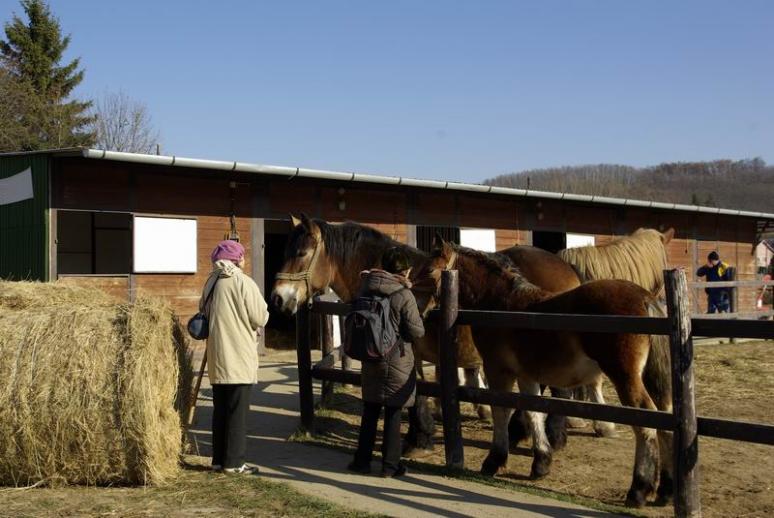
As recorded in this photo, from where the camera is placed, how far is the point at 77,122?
33.3m

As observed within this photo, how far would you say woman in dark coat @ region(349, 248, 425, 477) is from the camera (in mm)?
5312

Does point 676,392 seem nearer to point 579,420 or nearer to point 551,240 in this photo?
point 579,420

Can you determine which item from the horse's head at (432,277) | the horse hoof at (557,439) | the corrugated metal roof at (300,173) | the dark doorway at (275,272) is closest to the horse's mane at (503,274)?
the horse's head at (432,277)

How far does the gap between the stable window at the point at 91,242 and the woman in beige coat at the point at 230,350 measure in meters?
11.4

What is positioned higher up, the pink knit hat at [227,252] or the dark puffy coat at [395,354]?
the pink knit hat at [227,252]

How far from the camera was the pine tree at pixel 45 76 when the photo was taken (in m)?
31.4

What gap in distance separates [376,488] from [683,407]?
6.81ft

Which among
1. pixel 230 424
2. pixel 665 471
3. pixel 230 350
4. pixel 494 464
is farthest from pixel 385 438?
pixel 665 471

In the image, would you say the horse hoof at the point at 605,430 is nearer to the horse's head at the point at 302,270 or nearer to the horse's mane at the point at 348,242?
the horse's mane at the point at 348,242

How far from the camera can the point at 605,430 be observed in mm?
7008

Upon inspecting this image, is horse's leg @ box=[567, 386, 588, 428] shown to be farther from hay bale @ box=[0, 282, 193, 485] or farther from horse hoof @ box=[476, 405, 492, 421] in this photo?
hay bale @ box=[0, 282, 193, 485]

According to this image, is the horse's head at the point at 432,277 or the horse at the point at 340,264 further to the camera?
the horse at the point at 340,264

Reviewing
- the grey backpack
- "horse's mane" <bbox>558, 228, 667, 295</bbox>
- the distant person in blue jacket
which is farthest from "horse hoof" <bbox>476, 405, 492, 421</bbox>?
the distant person in blue jacket

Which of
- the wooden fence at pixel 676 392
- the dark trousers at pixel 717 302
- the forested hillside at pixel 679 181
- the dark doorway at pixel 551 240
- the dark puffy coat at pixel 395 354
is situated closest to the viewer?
the wooden fence at pixel 676 392
